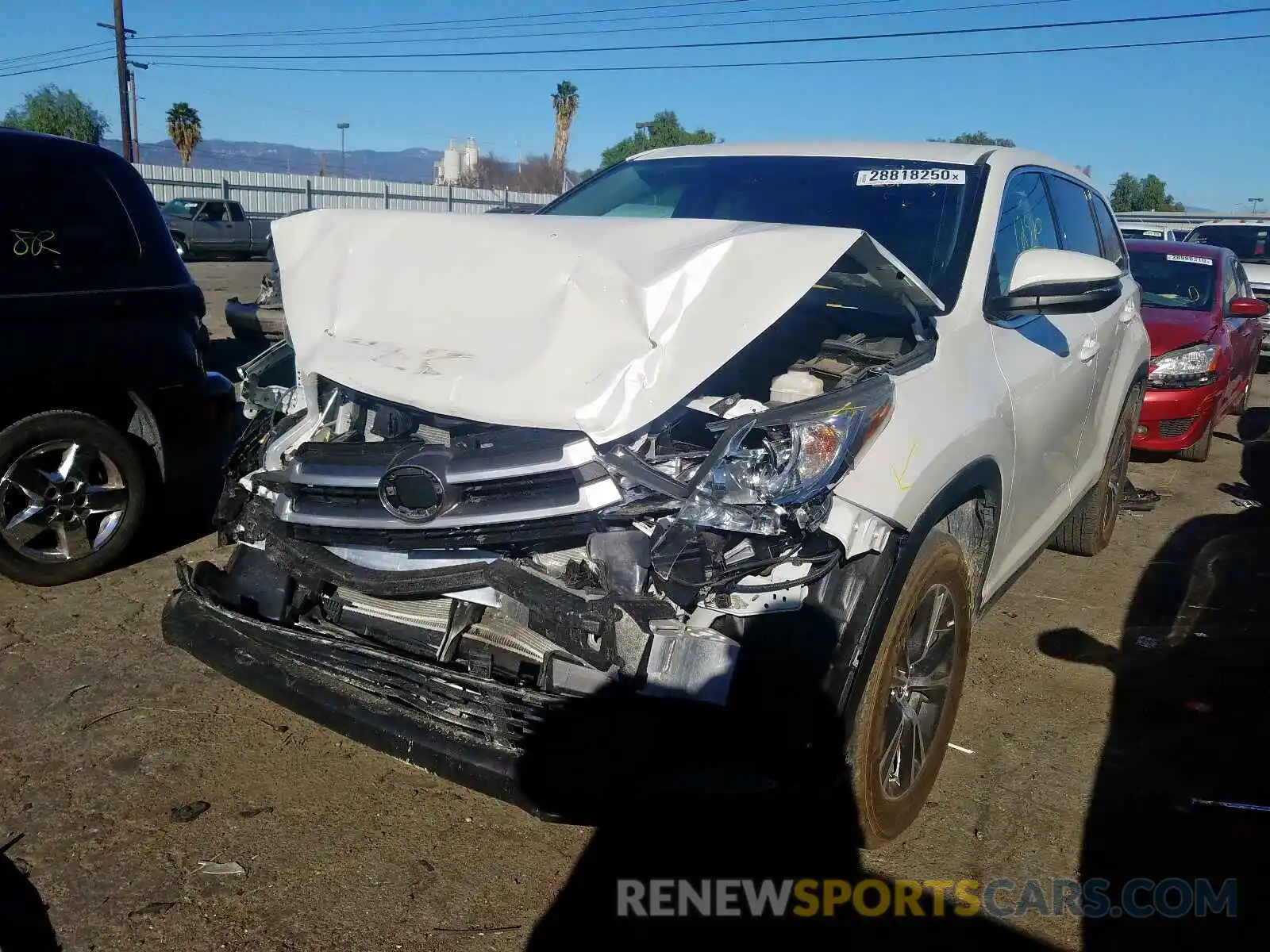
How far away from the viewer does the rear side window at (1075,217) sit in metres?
4.41

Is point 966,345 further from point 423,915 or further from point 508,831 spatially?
point 423,915

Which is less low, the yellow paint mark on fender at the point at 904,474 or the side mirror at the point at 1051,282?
the side mirror at the point at 1051,282

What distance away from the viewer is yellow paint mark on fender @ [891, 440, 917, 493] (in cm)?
249

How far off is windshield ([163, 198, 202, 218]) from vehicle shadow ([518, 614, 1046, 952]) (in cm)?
2514

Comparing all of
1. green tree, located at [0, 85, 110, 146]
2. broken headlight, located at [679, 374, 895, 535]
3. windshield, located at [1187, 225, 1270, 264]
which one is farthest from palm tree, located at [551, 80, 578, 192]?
broken headlight, located at [679, 374, 895, 535]

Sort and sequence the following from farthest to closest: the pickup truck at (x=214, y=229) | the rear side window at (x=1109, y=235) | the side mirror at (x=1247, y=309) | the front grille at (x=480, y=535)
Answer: the pickup truck at (x=214, y=229) < the side mirror at (x=1247, y=309) < the rear side window at (x=1109, y=235) < the front grille at (x=480, y=535)

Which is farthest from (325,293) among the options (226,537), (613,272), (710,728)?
(710,728)

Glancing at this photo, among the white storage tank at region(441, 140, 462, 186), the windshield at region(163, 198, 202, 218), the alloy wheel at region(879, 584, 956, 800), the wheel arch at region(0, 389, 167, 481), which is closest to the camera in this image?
the alloy wheel at region(879, 584, 956, 800)

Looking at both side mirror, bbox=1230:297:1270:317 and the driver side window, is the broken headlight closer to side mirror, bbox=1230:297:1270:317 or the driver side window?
the driver side window

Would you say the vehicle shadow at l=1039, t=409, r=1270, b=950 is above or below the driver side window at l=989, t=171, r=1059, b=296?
below

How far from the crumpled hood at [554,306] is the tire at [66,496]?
162 centimetres

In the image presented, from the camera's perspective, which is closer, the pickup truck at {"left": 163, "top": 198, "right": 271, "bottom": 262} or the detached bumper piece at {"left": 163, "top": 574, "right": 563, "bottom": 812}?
the detached bumper piece at {"left": 163, "top": 574, "right": 563, "bottom": 812}

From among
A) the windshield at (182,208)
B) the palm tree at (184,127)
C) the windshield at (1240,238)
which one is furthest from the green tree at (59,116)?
the windshield at (1240,238)

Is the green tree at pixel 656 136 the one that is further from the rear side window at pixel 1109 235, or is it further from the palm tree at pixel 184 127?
the rear side window at pixel 1109 235
